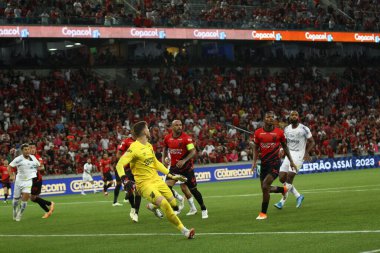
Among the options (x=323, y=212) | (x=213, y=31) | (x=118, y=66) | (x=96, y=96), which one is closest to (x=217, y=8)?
(x=213, y=31)

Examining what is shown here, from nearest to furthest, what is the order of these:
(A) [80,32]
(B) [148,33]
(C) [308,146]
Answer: (C) [308,146]
(A) [80,32]
(B) [148,33]

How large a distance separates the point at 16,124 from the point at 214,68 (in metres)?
18.0

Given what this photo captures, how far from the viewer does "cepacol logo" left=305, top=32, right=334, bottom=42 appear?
166 feet

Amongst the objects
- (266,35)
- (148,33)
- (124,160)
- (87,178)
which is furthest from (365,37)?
(124,160)

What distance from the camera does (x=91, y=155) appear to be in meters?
37.7

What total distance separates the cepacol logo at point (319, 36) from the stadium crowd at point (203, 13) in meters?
0.63

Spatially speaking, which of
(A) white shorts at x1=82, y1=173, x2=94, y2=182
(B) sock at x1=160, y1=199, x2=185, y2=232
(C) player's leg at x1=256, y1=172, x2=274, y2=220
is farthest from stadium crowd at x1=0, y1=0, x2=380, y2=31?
(B) sock at x1=160, y1=199, x2=185, y2=232

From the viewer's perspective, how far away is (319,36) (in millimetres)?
51062

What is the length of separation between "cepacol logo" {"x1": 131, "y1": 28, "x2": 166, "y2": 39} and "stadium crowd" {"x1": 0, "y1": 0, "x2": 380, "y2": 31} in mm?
443

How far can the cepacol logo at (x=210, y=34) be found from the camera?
4597cm

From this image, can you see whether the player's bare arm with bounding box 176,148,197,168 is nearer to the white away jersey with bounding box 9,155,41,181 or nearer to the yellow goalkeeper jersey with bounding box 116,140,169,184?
the yellow goalkeeper jersey with bounding box 116,140,169,184

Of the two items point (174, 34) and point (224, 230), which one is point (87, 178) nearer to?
point (174, 34)

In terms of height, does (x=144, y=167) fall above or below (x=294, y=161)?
above

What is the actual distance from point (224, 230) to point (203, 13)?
35023mm
